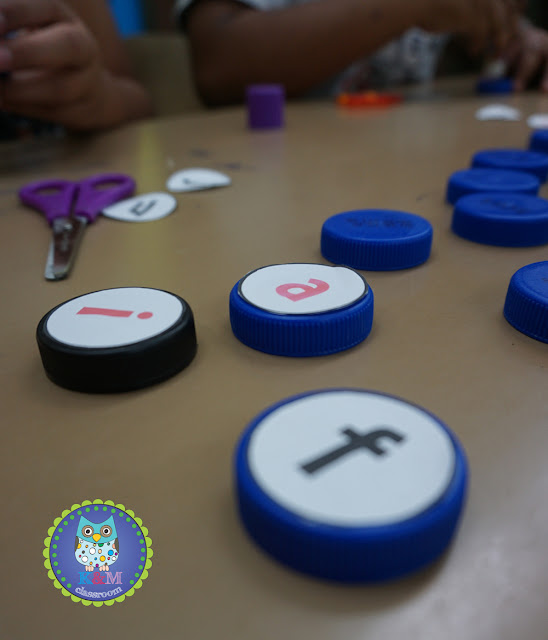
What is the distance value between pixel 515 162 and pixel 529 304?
16.4 inches

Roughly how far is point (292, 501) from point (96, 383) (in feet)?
0.57

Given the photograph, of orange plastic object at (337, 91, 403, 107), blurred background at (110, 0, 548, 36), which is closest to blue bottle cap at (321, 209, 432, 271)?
orange plastic object at (337, 91, 403, 107)

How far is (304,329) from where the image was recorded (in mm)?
370

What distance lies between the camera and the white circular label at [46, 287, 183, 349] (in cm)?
35

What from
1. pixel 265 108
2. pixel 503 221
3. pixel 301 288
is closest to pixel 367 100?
pixel 265 108

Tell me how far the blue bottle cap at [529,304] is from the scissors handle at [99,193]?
481 millimetres

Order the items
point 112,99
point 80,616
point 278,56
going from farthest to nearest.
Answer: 1. point 278,56
2. point 112,99
3. point 80,616

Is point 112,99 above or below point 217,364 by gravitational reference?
above

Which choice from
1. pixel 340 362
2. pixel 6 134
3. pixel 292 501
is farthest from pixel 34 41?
pixel 292 501

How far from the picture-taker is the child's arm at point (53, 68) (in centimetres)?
81

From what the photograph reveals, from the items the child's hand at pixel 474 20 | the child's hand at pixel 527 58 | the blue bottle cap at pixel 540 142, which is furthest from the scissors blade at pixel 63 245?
the child's hand at pixel 527 58

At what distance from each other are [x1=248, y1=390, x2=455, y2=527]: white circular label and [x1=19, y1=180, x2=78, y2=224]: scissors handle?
1.57ft

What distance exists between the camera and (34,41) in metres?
0.81

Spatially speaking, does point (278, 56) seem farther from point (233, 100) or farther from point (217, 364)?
point (217, 364)
